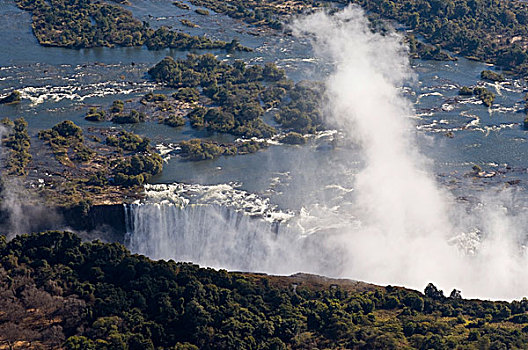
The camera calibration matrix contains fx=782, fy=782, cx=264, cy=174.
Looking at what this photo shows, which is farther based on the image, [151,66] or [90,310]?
[151,66]

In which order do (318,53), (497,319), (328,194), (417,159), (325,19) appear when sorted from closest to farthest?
1. (497,319)
2. (328,194)
3. (417,159)
4. (318,53)
5. (325,19)

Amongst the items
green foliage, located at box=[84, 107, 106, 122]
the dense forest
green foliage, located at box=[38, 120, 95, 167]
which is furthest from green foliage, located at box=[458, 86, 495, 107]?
green foliage, located at box=[38, 120, 95, 167]

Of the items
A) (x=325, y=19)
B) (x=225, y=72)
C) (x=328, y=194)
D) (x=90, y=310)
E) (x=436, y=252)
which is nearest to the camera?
(x=90, y=310)

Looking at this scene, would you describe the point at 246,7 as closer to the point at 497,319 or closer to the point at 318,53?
the point at 318,53

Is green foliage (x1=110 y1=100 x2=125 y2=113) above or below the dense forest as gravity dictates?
above

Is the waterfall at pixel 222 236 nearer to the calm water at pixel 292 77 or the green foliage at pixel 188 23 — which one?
the calm water at pixel 292 77

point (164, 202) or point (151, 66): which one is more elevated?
point (151, 66)

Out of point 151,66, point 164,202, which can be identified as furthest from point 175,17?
point 164,202

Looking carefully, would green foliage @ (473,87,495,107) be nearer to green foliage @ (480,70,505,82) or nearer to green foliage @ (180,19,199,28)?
green foliage @ (480,70,505,82)
